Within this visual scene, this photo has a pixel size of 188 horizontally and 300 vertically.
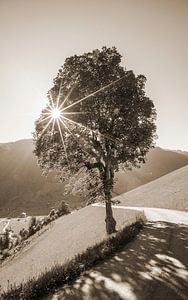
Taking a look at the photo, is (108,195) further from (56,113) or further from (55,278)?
(55,278)

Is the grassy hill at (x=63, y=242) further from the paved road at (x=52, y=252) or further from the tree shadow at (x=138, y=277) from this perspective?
the tree shadow at (x=138, y=277)

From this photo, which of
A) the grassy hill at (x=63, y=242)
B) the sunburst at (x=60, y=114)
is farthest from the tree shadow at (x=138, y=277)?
the sunburst at (x=60, y=114)

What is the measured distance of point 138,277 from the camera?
452 inches

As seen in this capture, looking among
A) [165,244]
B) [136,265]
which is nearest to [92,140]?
[165,244]

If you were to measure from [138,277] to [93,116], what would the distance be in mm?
15569

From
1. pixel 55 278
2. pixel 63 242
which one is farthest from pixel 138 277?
pixel 63 242

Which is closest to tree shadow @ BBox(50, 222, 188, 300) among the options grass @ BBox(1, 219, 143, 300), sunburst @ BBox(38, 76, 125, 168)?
grass @ BBox(1, 219, 143, 300)

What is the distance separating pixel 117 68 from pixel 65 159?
31.3 feet

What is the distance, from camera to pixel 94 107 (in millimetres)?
24578

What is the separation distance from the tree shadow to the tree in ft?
37.8

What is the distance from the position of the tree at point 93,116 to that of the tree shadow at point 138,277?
454 inches

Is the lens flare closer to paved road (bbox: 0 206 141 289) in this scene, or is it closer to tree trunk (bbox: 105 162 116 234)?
tree trunk (bbox: 105 162 116 234)

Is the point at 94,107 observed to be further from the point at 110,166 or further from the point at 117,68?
the point at 110,166

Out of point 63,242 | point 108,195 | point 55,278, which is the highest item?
point 108,195
